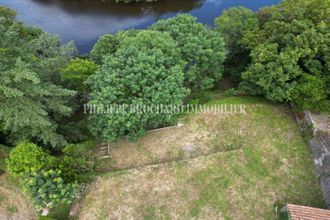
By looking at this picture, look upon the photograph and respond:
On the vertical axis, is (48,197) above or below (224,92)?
below

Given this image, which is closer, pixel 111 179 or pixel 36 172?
pixel 36 172

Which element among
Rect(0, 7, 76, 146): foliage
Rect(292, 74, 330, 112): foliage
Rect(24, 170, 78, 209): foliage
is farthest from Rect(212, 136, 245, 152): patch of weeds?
Rect(0, 7, 76, 146): foliage

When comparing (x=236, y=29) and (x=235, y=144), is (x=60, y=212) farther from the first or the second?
(x=236, y=29)

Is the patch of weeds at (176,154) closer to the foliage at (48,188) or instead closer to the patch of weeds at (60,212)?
the foliage at (48,188)

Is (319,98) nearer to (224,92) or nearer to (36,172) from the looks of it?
(224,92)

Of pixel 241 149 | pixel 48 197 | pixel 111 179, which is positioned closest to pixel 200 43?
pixel 241 149

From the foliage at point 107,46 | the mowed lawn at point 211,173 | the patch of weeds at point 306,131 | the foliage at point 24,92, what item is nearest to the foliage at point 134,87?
the mowed lawn at point 211,173

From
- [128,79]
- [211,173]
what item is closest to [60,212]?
[128,79]
